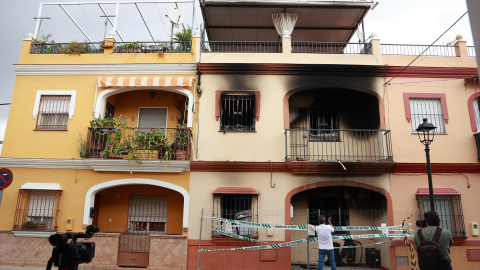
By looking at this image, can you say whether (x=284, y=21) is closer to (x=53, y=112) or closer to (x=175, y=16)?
(x=175, y=16)

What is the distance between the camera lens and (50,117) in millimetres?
13000

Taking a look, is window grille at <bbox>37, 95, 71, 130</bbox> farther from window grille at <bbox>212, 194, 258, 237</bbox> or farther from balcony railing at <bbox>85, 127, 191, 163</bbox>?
window grille at <bbox>212, 194, 258, 237</bbox>

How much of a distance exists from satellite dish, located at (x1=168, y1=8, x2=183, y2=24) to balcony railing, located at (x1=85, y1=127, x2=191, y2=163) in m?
4.58

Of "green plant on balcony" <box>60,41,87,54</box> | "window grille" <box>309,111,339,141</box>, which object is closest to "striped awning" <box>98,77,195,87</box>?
"green plant on balcony" <box>60,41,87,54</box>

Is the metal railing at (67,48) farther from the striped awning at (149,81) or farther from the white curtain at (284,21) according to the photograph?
the white curtain at (284,21)

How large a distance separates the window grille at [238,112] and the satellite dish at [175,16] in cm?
379

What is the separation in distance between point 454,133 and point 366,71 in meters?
3.72

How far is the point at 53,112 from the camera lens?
42.7ft

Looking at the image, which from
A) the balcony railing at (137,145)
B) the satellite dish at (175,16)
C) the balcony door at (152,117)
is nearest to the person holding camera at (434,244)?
the balcony railing at (137,145)

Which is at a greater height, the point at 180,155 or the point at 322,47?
the point at 322,47

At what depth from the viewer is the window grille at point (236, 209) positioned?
11789 mm

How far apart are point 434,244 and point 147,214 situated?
10078 mm

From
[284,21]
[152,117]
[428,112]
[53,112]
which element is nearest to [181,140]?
[152,117]

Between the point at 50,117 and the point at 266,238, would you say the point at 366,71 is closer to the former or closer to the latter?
the point at 266,238
